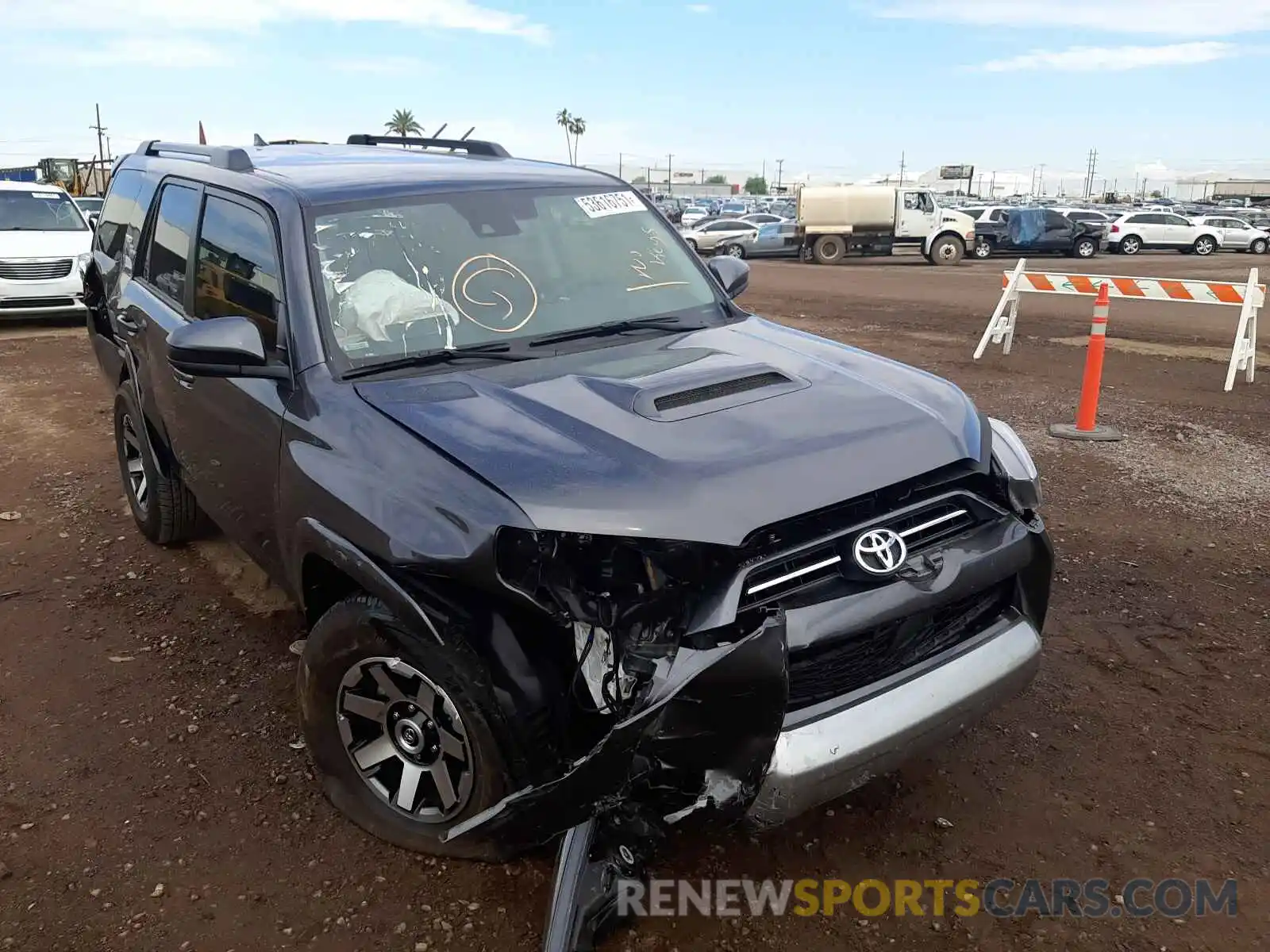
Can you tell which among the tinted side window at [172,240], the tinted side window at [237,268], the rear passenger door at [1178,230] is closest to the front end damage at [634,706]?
the tinted side window at [237,268]

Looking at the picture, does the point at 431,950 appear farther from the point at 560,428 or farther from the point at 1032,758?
the point at 1032,758

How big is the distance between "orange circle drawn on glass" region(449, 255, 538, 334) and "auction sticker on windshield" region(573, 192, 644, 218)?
547mm

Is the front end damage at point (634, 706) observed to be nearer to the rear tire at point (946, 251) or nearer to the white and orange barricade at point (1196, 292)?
the white and orange barricade at point (1196, 292)

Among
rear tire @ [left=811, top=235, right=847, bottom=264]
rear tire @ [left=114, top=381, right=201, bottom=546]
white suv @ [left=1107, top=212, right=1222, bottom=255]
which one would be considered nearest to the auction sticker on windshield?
rear tire @ [left=114, top=381, right=201, bottom=546]

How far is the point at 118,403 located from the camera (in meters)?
5.11

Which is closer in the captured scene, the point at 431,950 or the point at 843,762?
the point at 843,762

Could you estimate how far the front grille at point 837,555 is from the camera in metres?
2.34

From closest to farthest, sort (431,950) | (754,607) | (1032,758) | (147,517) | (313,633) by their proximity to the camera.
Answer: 1. (754,607)
2. (431,950)
3. (313,633)
4. (1032,758)
5. (147,517)

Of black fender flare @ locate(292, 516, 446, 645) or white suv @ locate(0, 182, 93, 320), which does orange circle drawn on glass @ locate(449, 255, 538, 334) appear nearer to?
black fender flare @ locate(292, 516, 446, 645)

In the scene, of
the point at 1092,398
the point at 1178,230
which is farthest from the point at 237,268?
the point at 1178,230

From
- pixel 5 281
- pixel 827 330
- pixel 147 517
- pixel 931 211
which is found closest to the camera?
pixel 147 517

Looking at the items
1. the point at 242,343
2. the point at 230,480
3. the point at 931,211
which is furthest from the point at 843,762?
the point at 931,211

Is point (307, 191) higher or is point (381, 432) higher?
point (307, 191)

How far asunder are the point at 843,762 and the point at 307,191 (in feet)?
8.18
